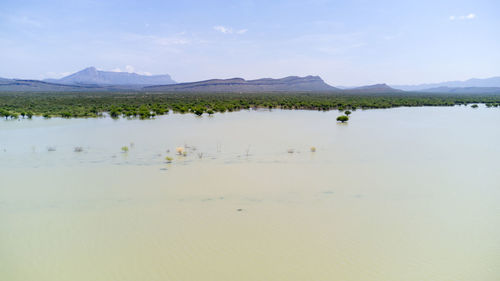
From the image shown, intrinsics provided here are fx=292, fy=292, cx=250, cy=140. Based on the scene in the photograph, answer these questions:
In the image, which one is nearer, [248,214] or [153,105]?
[248,214]

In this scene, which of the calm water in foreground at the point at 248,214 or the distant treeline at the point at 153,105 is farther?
the distant treeline at the point at 153,105

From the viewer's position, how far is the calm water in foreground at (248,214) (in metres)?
4.97

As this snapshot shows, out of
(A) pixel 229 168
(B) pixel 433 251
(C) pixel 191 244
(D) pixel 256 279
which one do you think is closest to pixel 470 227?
(B) pixel 433 251

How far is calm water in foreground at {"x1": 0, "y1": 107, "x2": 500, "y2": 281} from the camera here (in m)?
4.97

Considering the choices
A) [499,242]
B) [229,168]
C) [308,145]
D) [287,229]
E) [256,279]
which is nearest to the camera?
[256,279]

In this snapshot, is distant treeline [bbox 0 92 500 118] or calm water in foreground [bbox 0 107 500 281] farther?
distant treeline [bbox 0 92 500 118]

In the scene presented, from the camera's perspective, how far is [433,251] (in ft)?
17.7

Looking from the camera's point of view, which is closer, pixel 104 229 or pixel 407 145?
pixel 104 229

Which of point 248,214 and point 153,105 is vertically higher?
point 153,105

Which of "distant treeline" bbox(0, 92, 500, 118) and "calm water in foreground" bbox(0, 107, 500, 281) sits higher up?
"distant treeline" bbox(0, 92, 500, 118)

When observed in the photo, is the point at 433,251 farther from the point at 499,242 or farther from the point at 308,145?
the point at 308,145

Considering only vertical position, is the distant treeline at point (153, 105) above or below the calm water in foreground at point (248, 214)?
above

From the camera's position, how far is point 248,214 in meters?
6.81

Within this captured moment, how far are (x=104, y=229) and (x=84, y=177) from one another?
396 cm
